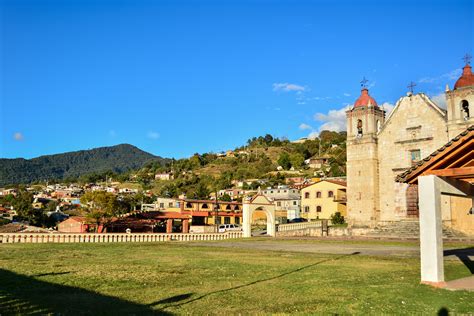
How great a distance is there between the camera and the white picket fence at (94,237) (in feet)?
95.8

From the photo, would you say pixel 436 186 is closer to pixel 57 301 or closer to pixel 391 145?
pixel 57 301

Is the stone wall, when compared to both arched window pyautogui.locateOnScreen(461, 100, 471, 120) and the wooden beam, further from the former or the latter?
the wooden beam

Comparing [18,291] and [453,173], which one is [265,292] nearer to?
[18,291]

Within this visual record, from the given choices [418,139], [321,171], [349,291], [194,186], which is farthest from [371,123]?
[194,186]

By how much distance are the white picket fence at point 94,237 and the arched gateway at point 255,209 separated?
3018 millimetres

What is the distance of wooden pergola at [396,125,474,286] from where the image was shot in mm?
11289

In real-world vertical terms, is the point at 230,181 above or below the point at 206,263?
above

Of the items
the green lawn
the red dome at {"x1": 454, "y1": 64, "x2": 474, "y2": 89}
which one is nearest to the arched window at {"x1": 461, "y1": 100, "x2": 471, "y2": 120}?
the red dome at {"x1": 454, "y1": 64, "x2": 474, "y2": 89}

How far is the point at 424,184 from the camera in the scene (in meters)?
11.8

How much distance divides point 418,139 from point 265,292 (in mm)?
34164

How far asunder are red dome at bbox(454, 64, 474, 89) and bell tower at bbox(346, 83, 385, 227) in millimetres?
7897

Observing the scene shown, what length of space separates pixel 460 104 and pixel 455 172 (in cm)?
2838

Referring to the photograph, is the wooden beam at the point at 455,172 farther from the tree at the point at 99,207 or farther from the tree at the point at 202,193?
the tree at the point at 202,193

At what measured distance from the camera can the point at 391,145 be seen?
41781mm
